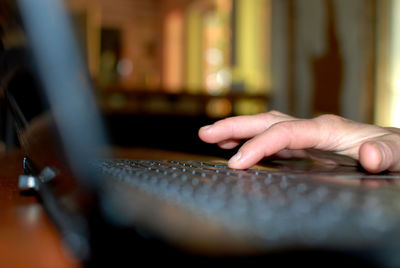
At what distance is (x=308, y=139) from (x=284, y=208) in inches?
14.2

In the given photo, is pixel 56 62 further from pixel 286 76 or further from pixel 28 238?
pixel 286 76

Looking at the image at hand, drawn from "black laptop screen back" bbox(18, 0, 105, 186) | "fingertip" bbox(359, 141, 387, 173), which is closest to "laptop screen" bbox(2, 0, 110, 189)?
"black laptop screen back" bbox(18, 0, 105, 186)

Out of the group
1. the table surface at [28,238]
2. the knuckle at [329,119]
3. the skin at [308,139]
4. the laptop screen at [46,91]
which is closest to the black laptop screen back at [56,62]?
the laptop screen at [46,91]

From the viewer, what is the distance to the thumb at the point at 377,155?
46 cm

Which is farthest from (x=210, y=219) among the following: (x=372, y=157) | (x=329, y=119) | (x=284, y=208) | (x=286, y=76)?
(x=286, y=76)

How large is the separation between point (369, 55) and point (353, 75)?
0.53 feet

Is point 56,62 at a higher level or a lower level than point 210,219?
higher

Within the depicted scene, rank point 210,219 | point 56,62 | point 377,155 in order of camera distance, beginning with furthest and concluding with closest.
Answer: point 56,62 < point 377,155 < point 210,219

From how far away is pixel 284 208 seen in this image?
20 centimetres

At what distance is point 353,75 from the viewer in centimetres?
256

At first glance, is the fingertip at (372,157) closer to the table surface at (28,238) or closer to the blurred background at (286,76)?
the table surface at (28,238)

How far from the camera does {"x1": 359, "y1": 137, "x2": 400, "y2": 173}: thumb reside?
1.52 ft

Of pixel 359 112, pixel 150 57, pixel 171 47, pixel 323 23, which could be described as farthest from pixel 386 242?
pixel 150 57

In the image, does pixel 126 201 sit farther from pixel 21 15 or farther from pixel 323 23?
pixel 323 23
